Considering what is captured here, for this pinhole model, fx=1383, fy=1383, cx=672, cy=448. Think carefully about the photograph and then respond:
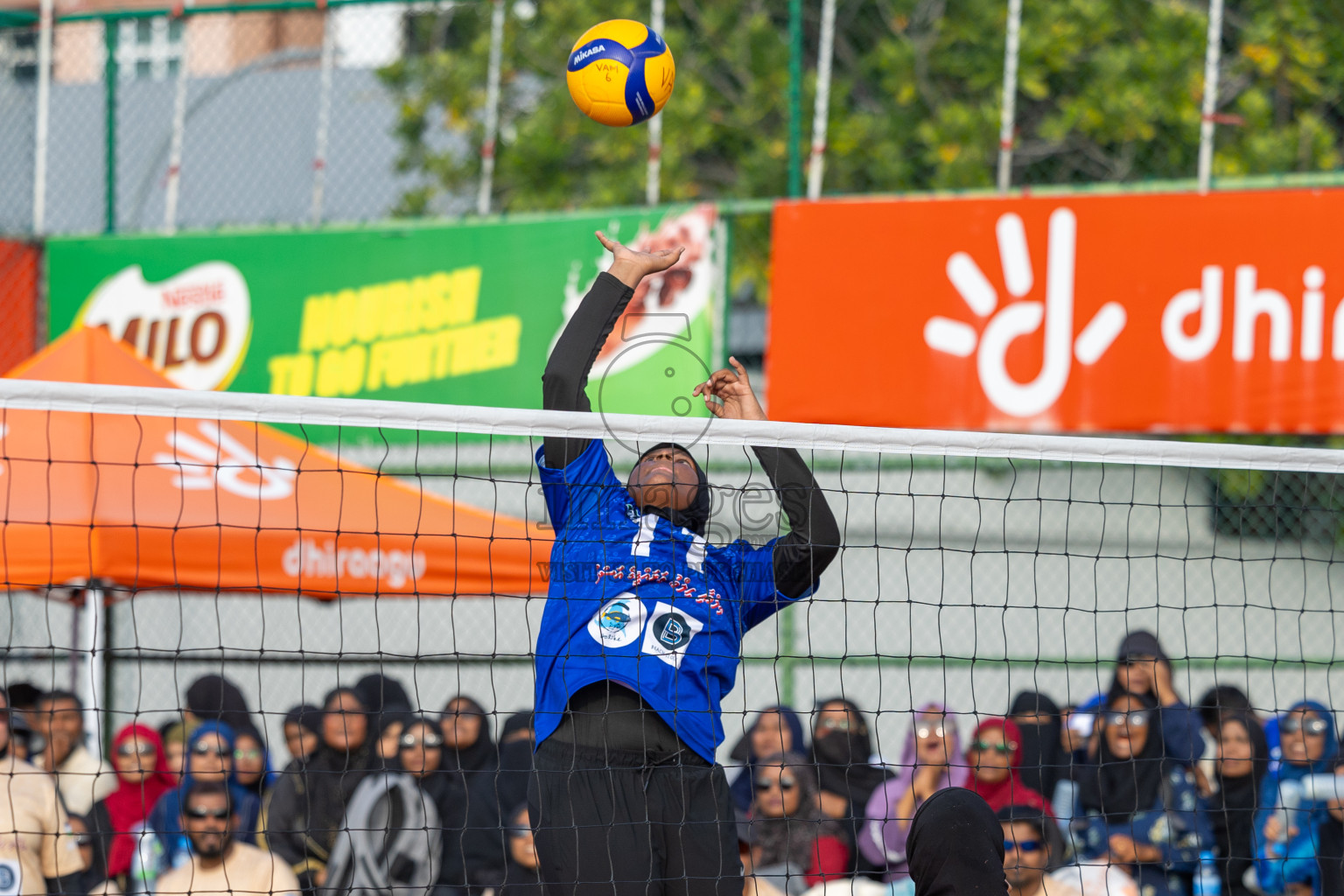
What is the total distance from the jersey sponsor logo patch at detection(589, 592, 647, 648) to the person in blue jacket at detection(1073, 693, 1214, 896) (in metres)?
2.28

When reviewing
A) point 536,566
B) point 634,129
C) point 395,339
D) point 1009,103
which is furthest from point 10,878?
point 634,129

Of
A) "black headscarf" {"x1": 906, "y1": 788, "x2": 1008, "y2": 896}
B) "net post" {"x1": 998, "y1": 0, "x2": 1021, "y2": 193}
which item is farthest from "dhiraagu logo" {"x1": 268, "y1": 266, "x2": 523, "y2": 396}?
"black headscarf" {"x1": 906, "y1": 788, "x2": 1008, "y2": 896}

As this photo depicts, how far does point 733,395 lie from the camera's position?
4.13m

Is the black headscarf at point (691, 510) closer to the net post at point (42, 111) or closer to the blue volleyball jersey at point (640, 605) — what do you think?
the blue volleyball jersey at point (640, 605)

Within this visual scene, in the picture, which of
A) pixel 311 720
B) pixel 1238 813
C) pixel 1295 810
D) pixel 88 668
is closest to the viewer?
pixel 1295 810

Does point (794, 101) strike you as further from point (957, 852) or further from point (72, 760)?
point (957, 852)

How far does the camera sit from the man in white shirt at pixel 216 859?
5.39 m

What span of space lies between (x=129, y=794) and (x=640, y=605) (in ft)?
12.1

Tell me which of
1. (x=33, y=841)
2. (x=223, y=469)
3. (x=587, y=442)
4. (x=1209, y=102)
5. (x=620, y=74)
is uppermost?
(x=1209, y=102)

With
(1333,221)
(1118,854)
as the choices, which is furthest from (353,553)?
(1333,221)

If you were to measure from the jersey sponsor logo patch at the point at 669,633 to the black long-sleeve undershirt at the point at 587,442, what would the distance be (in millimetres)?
339

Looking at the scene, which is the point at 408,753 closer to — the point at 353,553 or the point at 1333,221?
the point at 353,553

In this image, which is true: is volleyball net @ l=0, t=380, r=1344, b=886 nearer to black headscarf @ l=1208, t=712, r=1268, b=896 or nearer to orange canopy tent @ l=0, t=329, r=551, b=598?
orange canopy tent @ l=0, t=329, r=551, b=598

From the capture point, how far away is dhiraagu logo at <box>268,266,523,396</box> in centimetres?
770
